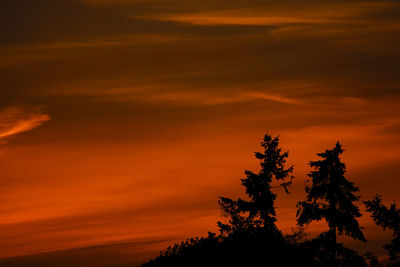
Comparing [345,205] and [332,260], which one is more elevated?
[345,205]

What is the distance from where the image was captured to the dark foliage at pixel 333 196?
202ft

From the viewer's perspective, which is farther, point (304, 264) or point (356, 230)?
point (356, 230)

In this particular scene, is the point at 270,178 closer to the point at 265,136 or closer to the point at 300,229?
the point at 265,136

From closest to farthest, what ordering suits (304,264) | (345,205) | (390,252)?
(304,264) < (390,252) < (345,205)

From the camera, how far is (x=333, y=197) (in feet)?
203

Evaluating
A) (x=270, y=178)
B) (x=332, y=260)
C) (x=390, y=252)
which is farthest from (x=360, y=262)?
(x=270, y=178)

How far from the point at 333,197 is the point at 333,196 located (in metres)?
0.07

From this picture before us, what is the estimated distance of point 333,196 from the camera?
6200 centimetres

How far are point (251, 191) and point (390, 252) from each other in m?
13.2

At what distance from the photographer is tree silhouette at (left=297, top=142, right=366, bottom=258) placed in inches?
2430

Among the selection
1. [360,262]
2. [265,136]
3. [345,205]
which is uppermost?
[265,136]

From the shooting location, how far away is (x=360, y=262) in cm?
5047

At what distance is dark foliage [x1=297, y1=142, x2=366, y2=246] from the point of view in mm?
61719

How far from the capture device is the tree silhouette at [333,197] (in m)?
61.7
